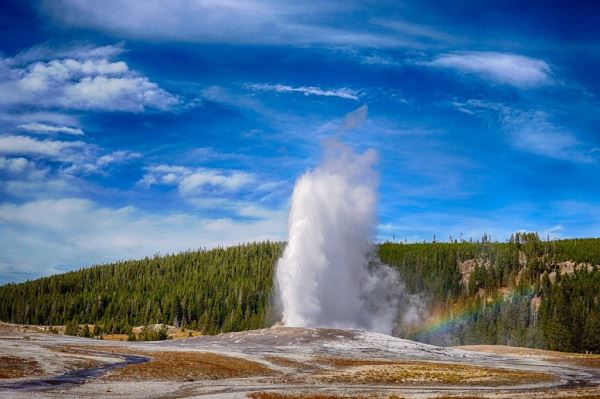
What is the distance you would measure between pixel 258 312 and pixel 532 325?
2841 inches

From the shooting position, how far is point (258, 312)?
159 meters

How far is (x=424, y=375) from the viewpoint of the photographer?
51.0 m

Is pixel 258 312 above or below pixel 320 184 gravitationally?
below

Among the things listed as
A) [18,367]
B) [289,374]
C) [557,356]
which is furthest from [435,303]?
[18,367]

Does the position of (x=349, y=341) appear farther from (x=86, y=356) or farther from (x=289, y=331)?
(x=86, y=356)

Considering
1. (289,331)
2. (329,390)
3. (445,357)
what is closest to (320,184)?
(289,331)

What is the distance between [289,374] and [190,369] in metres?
8.86

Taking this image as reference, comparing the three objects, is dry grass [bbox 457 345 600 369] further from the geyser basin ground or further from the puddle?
the puddle

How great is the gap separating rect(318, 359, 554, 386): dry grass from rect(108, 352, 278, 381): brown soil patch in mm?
7391

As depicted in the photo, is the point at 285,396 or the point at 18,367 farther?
the point at 18,367

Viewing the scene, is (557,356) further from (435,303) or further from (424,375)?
(435,303)

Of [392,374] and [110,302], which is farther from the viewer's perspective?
[110,302]

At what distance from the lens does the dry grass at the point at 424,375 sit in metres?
46.8

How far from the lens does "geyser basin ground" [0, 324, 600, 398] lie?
118 feet
